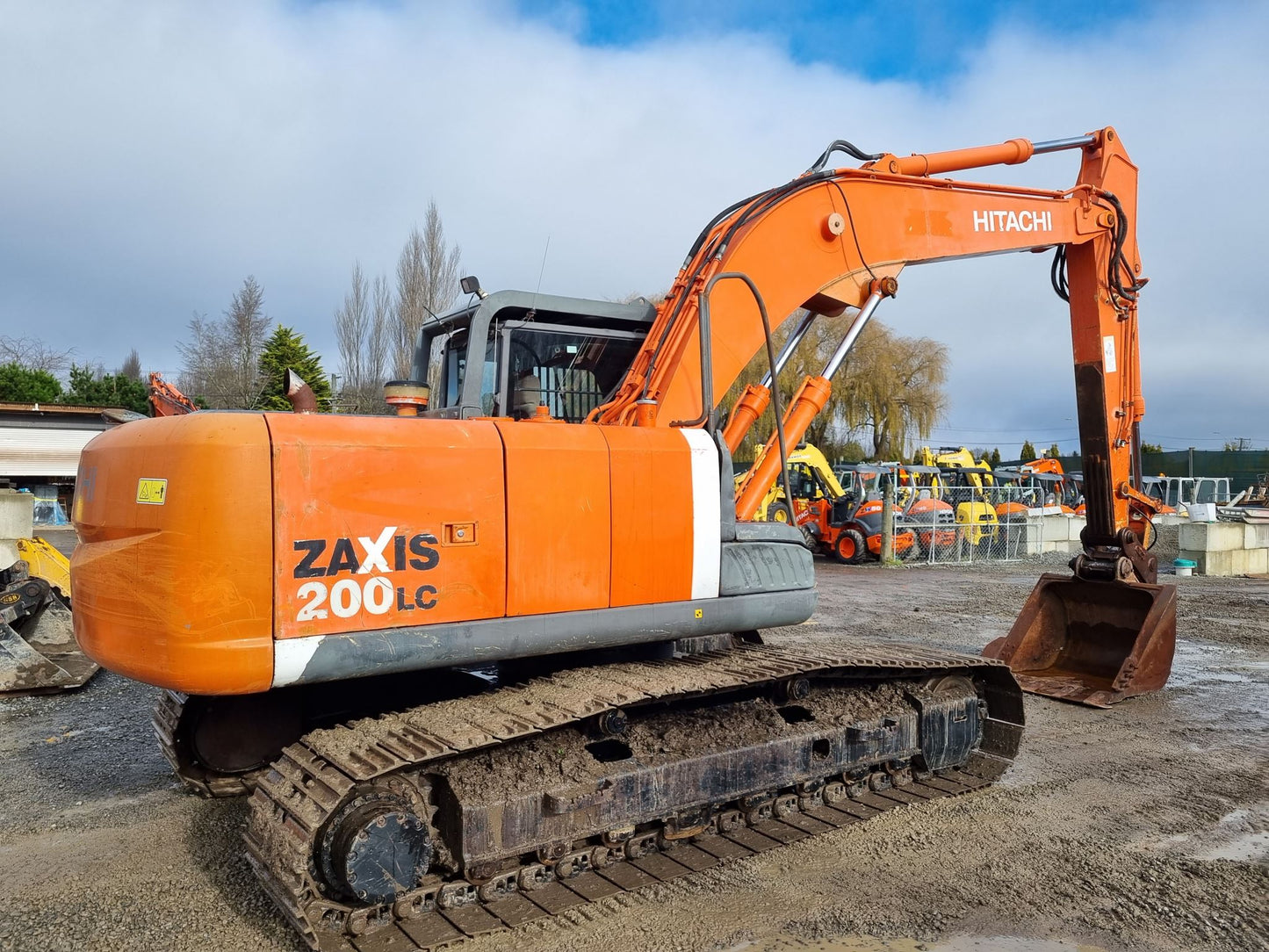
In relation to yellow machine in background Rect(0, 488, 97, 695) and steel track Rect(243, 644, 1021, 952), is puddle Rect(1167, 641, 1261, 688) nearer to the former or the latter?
steel track Rect(243, 644, 1021, 952)

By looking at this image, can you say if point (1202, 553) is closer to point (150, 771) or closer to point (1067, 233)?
point (1067, 233)

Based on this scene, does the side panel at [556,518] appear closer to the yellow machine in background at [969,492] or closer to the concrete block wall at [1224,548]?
the yellow machine in background at [969,492]

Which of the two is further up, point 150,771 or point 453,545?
point 453,545

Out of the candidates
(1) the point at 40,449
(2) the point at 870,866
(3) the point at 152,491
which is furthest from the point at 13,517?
(1) the point at 40,449

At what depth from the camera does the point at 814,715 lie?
16.0ft

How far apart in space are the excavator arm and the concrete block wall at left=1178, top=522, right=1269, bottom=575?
11.6 m

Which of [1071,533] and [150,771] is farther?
[1071,533]

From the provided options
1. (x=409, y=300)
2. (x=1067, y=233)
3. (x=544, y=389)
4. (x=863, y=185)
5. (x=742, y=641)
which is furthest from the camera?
(x=409, y=300)

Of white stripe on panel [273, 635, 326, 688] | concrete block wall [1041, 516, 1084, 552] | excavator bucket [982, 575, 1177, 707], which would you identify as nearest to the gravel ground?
excavator bucket [982, 575, 1177, 707]

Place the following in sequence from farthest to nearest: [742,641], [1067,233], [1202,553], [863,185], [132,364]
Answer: [132,364], [1202,553], [1067,233], [863,185], [742,641]

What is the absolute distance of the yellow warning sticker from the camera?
10.9 ft

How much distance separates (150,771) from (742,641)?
3.60 metres

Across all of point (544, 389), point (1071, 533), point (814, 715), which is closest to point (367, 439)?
point (544, 389)

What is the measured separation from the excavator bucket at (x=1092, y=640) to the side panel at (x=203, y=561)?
632 centimetres
